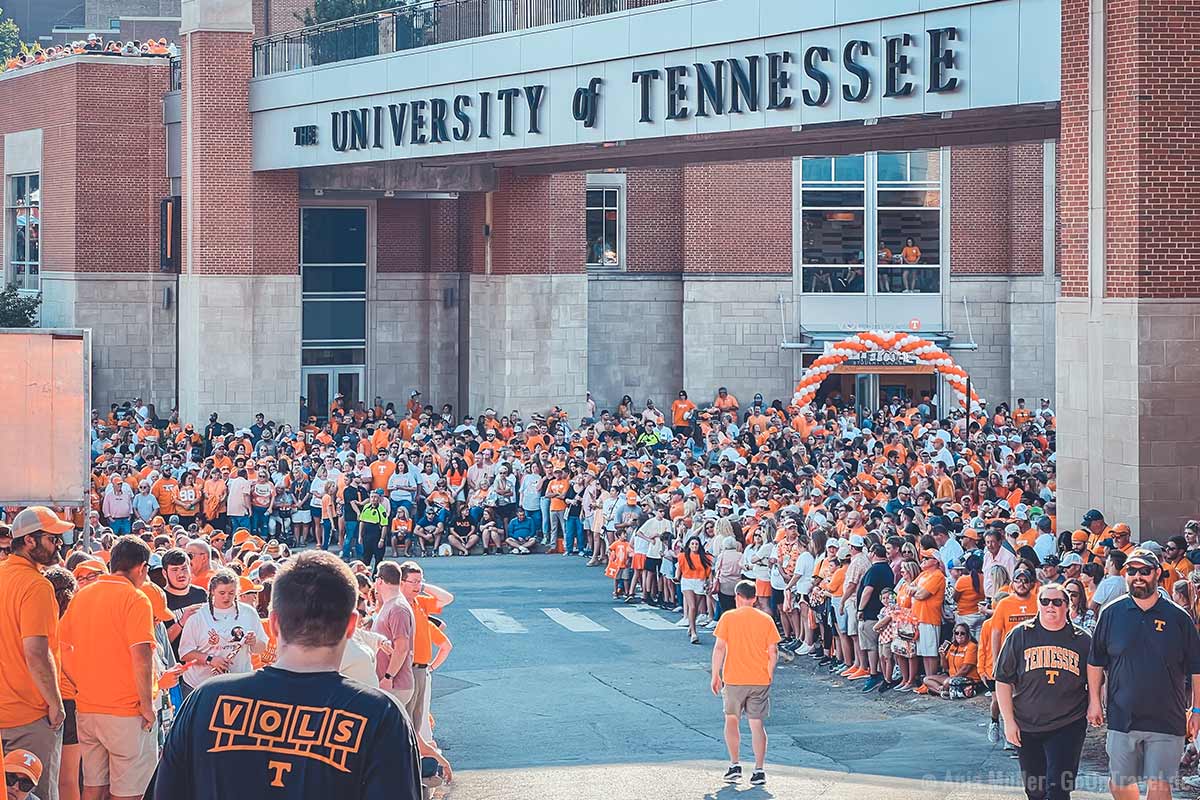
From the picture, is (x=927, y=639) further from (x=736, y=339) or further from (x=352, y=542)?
(x=736, y=339)

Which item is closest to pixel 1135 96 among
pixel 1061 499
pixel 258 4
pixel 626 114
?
pixel 1061 499

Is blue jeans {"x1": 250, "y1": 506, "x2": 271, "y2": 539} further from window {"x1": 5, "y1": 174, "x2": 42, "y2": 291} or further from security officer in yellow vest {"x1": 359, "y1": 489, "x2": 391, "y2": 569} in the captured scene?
window {"x1": 5, "y1": 174, "x2": 42, "y2": 291}

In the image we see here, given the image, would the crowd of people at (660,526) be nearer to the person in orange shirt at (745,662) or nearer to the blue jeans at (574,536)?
the blue jeans at (574,536)

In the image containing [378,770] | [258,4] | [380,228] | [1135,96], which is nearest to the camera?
[378,770]

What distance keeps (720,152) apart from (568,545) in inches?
376

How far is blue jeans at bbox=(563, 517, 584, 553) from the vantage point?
27.7 metres

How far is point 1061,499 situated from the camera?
1972cm

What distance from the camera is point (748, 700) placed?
13039mm

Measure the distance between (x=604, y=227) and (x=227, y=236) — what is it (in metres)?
10.5

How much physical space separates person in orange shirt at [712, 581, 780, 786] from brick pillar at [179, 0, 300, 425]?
26811 millimetres

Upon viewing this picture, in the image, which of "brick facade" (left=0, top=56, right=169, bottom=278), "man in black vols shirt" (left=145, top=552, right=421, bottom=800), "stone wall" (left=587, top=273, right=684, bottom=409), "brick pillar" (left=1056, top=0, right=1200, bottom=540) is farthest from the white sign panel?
"man in black vols shirt" (left=145, top=552, right=421, bottom=800)

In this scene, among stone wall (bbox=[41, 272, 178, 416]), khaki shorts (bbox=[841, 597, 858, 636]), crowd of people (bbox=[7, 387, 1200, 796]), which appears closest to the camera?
crowd of people (bbox=[7, 387, 1200, 796])

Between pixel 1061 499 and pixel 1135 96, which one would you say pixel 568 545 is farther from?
pixel 1135 96

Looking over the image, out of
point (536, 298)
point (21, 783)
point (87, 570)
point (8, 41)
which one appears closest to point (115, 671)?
point (21, 783)
